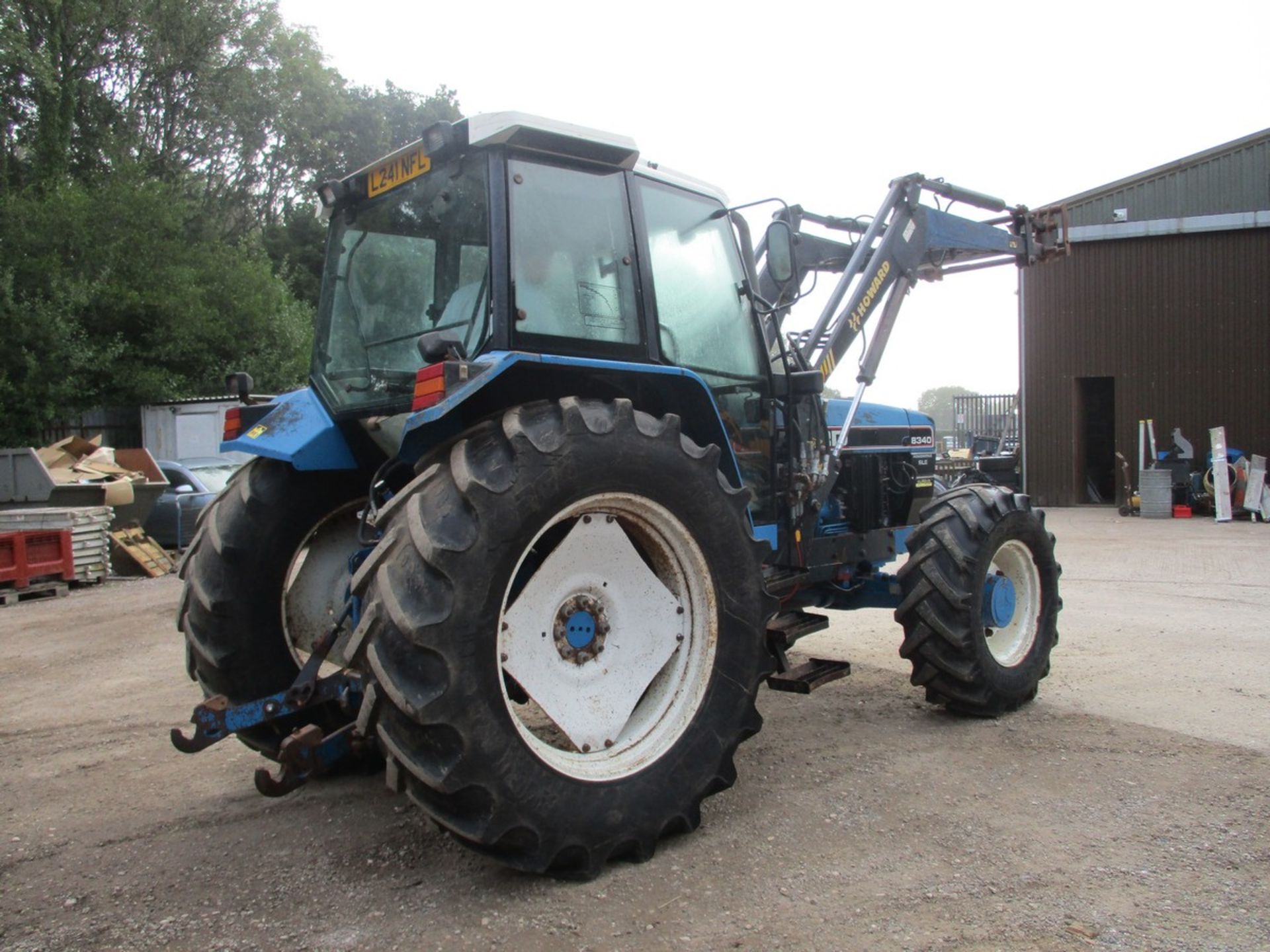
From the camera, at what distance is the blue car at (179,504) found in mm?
13008

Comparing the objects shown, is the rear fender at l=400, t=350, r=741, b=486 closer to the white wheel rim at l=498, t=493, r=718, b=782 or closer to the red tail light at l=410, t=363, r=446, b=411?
the red tail light at l=410, t=363, r=446, b=411

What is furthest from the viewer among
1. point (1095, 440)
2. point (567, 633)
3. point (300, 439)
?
point (1095, 440)

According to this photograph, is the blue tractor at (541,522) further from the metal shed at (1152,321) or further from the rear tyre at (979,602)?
the metal shed at (1152,321)

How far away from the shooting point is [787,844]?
3.30 m

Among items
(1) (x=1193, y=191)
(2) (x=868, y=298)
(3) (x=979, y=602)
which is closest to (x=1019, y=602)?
(3) (x=979, y=602)

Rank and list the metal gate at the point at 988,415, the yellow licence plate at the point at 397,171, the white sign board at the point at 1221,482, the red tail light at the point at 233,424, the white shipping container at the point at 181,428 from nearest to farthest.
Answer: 1. the yellow licence plate at the point at 397,171
2. the red tail light at the point at 233,424
3. the white sign board at the point at 1221,482
4. the white shipping container at the point at 181,428
5. the metal gate at the point at 988,415

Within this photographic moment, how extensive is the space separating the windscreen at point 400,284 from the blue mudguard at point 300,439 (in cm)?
10

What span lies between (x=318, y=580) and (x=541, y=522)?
1.62 m

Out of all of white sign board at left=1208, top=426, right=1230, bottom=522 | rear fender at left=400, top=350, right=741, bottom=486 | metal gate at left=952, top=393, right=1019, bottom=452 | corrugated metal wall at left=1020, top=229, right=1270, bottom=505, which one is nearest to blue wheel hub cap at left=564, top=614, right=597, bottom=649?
rear fender at left=400, top=350, right=741, bottom=486

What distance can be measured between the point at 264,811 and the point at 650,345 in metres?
2.39

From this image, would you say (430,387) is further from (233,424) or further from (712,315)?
(712,315)

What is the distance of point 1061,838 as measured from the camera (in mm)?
3309

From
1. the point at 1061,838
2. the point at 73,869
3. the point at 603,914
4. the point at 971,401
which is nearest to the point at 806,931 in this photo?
the point at 603,914

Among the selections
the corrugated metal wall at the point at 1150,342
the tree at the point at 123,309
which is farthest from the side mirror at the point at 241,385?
the corrugated metal wall at the point at 1150,342
